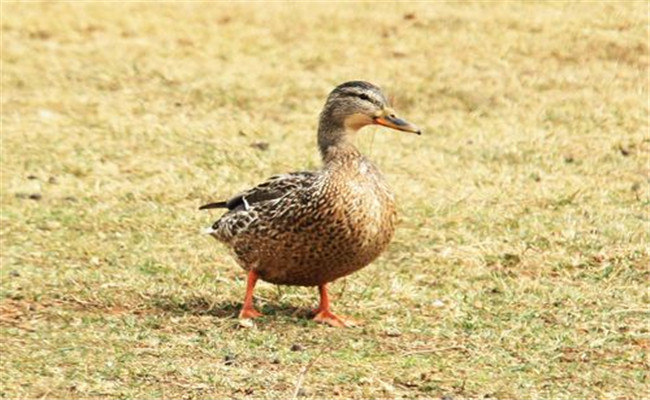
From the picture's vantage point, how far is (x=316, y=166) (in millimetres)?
10617

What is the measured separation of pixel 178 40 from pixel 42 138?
3557 mm

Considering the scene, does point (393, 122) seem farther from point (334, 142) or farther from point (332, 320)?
point (332, 320)

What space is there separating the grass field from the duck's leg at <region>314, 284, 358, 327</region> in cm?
13

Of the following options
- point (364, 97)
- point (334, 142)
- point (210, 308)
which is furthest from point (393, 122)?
point (210, 308)

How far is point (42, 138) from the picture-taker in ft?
37.0

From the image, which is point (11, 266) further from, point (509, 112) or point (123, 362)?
point (509, 112)

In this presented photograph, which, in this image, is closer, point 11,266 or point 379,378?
point 379,378

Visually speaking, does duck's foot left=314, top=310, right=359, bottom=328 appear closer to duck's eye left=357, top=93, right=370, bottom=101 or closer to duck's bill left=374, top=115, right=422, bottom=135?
duck's bill left=374, top=115, right=422, bottom=135

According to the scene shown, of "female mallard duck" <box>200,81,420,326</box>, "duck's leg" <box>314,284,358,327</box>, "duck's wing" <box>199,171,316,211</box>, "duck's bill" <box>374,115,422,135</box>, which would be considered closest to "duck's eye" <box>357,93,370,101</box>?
"female mallard duck" <box>200,81,420,326</box>

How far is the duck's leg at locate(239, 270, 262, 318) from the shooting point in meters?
7.03

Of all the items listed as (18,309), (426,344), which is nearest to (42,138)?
(18,309)

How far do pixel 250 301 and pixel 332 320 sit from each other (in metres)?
0.42

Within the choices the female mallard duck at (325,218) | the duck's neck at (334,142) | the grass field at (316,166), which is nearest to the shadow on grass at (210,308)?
the grass field at (316,166)

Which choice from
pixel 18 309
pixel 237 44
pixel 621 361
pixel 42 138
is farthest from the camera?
pixel 237 44
